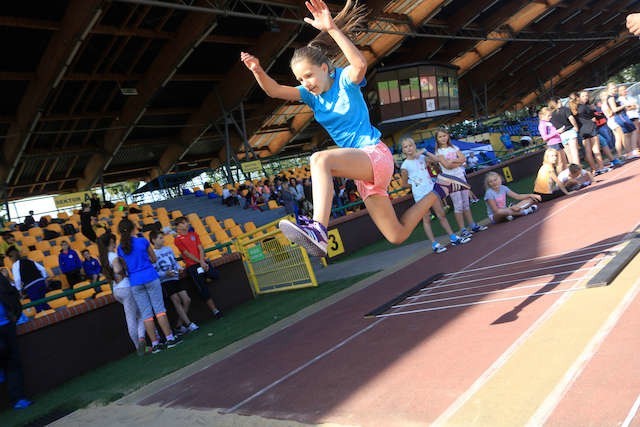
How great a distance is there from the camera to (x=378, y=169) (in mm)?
4004

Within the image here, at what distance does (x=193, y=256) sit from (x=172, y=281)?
58 centimetres

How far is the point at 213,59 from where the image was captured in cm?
2753

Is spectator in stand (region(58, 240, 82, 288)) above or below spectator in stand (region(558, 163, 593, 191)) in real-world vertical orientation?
above

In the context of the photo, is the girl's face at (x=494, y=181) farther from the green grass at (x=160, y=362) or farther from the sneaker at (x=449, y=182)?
the green grass at (x=160, y=362)

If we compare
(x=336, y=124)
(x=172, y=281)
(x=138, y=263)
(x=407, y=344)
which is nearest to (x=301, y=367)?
(x=407, y=344)

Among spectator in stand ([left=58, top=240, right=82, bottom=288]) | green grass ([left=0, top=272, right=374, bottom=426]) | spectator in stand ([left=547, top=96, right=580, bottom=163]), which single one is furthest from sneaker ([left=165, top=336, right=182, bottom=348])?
spectator in stand ([left=547, top=96, right=580, bottom=163])

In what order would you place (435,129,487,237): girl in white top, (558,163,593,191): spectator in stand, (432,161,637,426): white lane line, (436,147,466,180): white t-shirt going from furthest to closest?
(558,163,593,191): spectator in stand, (436,147,466,180): white t-shirt, (435,129,487,237): girl in white top, (432,161,637,426): white lane line

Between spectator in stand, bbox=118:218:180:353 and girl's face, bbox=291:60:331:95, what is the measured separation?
15.4ft

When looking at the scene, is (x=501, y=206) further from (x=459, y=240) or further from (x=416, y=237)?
(x=416, y=237)

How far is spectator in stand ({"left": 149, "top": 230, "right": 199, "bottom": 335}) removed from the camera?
28.2ft

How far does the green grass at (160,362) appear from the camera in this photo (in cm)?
614

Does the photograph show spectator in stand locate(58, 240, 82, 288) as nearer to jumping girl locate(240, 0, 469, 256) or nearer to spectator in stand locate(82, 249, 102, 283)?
spectator in stand locate(82, 249, 102, 283)

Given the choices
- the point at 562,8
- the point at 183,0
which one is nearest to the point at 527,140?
the point at 562,8

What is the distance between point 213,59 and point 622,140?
66.9 ft
